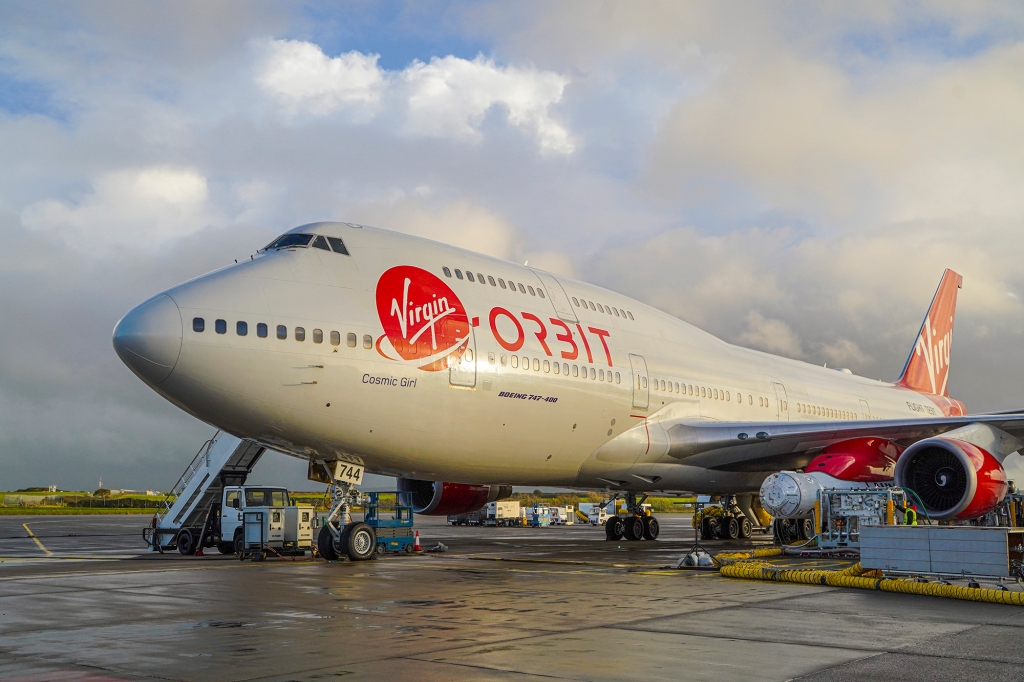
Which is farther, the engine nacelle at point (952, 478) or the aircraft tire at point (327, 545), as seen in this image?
the engine nacelle at point (952, 478)

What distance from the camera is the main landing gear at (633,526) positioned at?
25.1 metres

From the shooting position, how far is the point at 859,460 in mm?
19031

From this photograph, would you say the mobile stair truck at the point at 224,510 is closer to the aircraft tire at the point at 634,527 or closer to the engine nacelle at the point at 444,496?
the engine nacelle at the point at 444,496

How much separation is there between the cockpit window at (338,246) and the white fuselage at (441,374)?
0.32 feet

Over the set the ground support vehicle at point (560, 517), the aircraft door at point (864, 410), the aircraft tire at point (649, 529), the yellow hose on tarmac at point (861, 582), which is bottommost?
the ground support vehicle at point (560, 517)

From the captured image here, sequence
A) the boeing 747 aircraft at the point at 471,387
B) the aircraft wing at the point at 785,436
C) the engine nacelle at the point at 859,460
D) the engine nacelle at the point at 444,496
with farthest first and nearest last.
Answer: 1. the engine nacelle at the point at 444,496
2. the engine nacelle at the point at 859,460
3. the aircraft wing at the point at 785,436
4. the boeing 747 aircraft at the point at 471,387

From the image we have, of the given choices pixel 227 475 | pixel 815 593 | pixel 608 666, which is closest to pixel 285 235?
pixel 227 475

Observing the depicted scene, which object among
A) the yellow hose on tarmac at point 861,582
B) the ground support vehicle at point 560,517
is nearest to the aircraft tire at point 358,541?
the yellow hose on tarmac at point 861,582

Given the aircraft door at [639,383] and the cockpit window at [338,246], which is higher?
the cockpit window at [338,246]

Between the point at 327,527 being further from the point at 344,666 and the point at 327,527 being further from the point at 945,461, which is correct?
the point at 945,461

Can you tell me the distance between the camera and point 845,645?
6848 millimetres

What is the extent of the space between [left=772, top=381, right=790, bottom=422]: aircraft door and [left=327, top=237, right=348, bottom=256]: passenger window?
45.2 feet

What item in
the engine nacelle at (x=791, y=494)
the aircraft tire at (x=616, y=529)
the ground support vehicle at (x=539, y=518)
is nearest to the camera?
the engine nacelle at (x=791, y=494)

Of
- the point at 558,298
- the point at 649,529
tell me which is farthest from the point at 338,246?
the point at 649,529
